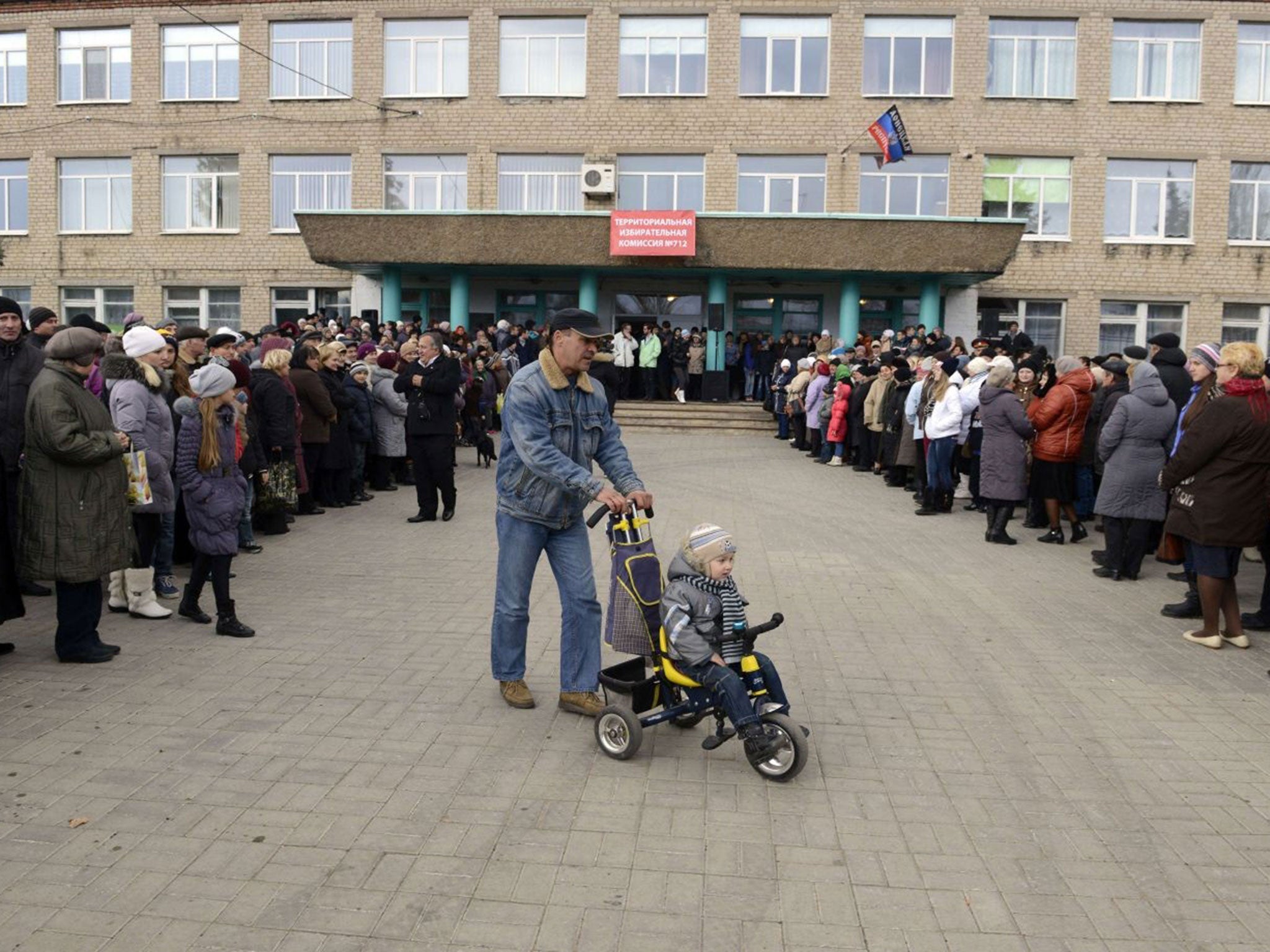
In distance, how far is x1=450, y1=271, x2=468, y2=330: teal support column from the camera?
95.4ft

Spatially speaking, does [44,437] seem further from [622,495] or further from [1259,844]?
[1259,844]

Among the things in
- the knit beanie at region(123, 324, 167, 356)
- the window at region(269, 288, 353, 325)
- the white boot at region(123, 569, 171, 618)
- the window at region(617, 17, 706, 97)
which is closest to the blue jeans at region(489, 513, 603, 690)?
the white boot at region(123, 569, 171, 618)

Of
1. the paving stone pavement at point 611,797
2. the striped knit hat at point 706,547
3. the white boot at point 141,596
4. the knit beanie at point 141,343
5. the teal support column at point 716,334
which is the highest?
the teal support column at point 716,334

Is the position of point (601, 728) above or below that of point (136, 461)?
below

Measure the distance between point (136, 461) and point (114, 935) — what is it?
14.2ft

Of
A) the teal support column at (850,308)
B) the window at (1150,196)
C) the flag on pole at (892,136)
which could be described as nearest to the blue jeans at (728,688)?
the flag on pole at (892,136)

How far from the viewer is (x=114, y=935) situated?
358 cm

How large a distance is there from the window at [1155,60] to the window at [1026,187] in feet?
7.97

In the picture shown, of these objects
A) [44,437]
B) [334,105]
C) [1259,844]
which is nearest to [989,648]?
[1259,844]

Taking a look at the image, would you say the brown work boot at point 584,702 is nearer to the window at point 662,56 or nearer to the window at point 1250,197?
the window at point 662,56

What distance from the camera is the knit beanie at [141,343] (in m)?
7.65

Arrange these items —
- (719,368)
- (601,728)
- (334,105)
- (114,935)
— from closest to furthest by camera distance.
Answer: (114,935) < (601,728) < (719,368) < (334,105)

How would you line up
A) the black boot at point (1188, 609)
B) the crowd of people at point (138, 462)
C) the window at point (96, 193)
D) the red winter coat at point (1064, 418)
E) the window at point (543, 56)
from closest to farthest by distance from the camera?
the crowd of people at point (138, 462)
the black boot at point (1188, 609)
the red winter coat at point (1064, 418)
the window at point (543, 56)
the window at point (96, 193)

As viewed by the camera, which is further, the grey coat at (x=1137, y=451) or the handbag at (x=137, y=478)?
the grey coat at (x=1137, y=451)
